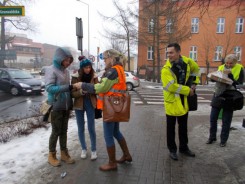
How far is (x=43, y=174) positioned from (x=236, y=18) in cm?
3517

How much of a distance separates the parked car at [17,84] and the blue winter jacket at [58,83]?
10.7m

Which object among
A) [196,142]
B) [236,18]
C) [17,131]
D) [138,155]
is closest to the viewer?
[138,155]

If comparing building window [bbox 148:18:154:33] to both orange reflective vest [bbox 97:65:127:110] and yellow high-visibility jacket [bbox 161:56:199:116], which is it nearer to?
yellow high-visibility jacket [bbox 161:56:199:116]

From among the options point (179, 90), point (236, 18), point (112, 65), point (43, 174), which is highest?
point (236, 18)

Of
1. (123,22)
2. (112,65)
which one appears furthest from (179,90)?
(123,22)

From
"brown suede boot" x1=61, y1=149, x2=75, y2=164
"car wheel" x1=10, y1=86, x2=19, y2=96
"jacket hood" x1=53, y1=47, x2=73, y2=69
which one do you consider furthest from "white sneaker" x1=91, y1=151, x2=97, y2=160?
"car wheel" x1=10, y1=86, x2=19, y2=96

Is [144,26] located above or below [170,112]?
above

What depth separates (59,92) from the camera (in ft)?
11.8

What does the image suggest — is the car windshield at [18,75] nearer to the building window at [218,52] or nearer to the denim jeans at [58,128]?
the denim jeans at [58,128]

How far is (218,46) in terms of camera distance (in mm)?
32438

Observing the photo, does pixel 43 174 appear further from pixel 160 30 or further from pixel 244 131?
pixel 160 30

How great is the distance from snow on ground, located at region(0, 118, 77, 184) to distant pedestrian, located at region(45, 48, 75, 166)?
14.5 inches

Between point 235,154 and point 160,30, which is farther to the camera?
point 160,30

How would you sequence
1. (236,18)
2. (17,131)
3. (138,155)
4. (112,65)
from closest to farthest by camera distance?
(112,65) < (138,155) < (17,131) < (236,18)
